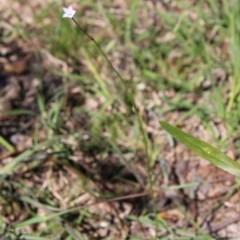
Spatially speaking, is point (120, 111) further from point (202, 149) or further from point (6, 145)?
point (202, 149)

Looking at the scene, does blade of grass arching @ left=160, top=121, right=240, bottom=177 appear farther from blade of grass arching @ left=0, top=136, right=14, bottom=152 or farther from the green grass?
blade of grass arching @ left=0, top=136, right=14, bottom=152

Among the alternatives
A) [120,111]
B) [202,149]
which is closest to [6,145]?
[120,111]

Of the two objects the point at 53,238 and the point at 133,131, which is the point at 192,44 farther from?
the point at 53,238

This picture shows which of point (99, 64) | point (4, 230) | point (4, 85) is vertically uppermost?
point (4, 85)

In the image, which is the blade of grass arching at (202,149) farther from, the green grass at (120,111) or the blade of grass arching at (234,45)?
the blade of grass arching at (234,45)

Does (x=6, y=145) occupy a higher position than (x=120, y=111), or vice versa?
(x=6, y=145)

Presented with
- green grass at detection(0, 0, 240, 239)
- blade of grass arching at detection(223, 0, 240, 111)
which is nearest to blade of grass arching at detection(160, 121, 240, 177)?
green grass at detection(0, 0, 240, 239)

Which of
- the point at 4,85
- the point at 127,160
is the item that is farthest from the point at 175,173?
the point at 4,85
